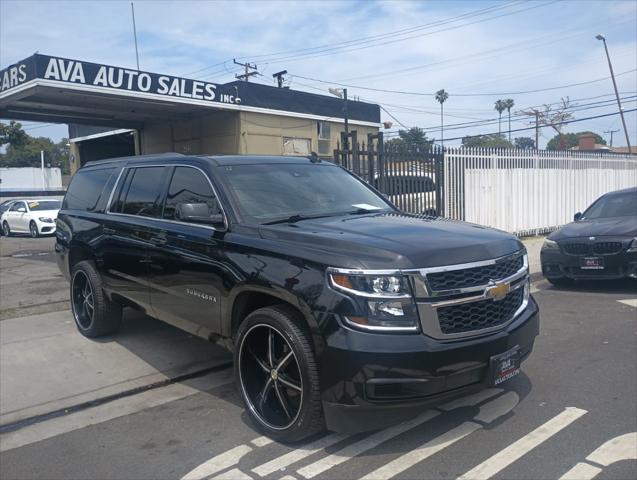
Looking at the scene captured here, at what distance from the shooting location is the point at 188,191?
4.88 meters

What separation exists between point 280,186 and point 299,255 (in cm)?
127

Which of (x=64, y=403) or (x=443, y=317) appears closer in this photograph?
(x=443, y=317)

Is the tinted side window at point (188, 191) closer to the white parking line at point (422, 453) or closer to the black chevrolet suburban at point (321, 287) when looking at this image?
the black chevrolet suburban at point (321, 287)

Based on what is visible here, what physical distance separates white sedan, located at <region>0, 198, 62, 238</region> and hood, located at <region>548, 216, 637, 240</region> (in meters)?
18.9

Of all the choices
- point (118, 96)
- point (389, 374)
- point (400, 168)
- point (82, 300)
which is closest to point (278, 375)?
point (389, 374)

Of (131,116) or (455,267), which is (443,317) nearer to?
(455,267)

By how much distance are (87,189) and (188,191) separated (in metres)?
2.46

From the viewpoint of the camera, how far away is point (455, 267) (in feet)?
11.5

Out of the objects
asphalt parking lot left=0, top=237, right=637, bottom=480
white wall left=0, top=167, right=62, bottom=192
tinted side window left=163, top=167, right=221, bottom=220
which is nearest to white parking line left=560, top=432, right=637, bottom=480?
asphalt parking lot left=0, top=237, right=637, bottom=480

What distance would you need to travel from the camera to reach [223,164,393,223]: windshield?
448 centimetres

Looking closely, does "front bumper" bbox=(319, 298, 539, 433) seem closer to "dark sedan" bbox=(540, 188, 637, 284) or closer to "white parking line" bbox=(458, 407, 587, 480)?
"white parking line" bbox=(458, 407, 587, 480)

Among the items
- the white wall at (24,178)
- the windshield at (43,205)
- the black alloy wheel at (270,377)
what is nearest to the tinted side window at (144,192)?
the black alloy wheel at (270,377)

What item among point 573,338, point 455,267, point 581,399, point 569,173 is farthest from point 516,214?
point 455,267

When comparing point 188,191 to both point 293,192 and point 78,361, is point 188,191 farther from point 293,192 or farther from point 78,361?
point 78,361
